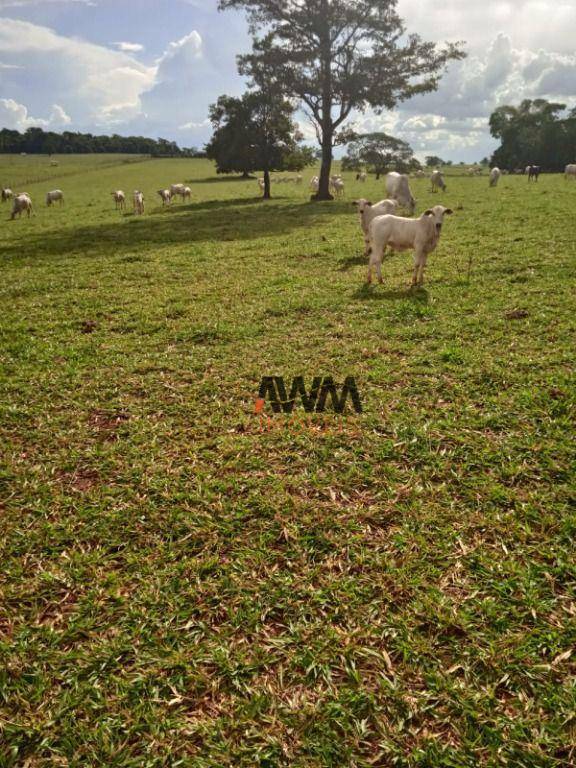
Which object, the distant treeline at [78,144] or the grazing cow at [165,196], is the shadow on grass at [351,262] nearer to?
the grazing cow at [165,196]

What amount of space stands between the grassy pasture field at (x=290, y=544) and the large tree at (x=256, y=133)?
110 feet

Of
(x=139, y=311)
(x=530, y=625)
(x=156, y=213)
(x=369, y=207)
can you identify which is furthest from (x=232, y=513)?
(x=156, y=213)

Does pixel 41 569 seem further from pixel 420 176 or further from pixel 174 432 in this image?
pixel 420 176

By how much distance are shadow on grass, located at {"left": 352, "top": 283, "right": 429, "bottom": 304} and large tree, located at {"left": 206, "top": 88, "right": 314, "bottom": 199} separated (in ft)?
97.8

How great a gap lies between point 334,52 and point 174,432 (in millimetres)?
35799

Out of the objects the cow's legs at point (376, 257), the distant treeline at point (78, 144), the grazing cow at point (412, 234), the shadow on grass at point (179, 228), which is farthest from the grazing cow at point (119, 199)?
the distant treeline at point (78, 144)

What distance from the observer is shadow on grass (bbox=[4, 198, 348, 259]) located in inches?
688

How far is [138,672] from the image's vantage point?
2771 mm

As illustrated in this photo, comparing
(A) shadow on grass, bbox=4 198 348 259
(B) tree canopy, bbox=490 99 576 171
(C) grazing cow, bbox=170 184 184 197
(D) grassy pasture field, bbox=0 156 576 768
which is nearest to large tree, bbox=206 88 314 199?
(C) grazing cow, bbox=170 184 184 197

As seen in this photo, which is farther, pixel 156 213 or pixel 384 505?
pixel 156 213

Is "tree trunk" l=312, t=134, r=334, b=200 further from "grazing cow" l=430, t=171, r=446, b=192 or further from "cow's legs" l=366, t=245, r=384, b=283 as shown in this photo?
"cow's legs" l=366, t=245, r=384, b=283

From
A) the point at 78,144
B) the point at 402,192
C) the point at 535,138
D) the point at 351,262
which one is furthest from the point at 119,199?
the point at 78,144

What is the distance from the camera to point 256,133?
37125 mm

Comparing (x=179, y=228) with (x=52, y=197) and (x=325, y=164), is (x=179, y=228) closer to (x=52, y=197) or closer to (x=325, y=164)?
(x=325, y=164)
